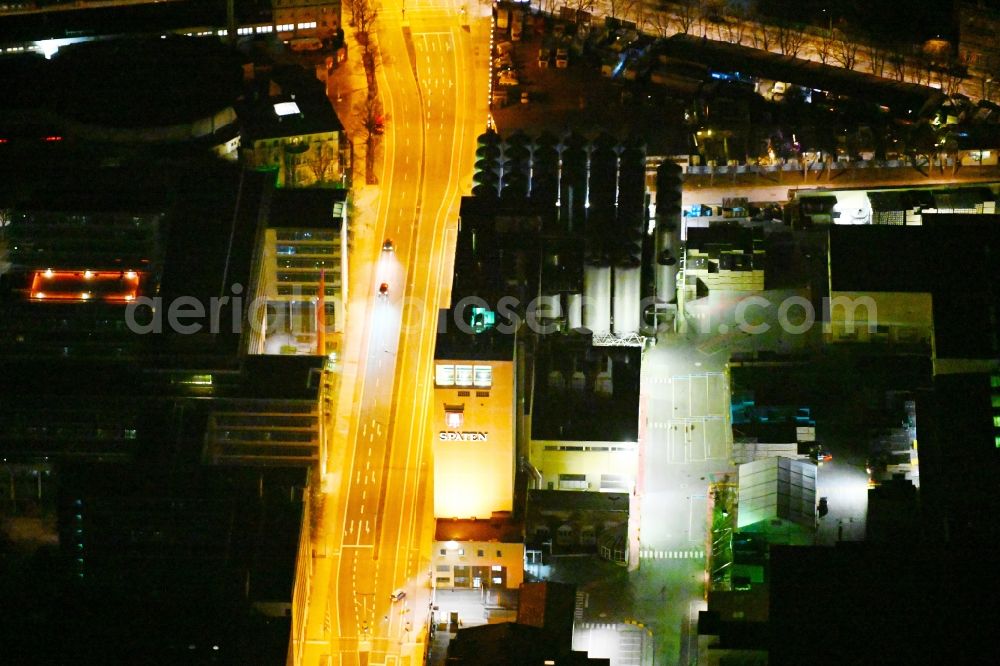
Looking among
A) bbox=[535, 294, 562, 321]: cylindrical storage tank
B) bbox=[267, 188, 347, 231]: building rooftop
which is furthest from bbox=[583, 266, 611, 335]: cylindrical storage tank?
bbox=[267, 188, 347, 231]: building rooftop

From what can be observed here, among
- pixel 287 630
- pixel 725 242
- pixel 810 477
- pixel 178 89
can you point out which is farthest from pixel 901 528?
pixel 178 89

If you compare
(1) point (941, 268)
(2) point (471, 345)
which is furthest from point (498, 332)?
(1) point (941, 268)

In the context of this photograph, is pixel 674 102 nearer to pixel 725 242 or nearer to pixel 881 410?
pixel 725 242

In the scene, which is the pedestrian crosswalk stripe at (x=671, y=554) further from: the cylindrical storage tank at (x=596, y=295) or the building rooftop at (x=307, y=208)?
the building rooftop at (x=307, y=208)

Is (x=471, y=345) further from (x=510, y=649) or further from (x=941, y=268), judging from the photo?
(x=941, y=268)

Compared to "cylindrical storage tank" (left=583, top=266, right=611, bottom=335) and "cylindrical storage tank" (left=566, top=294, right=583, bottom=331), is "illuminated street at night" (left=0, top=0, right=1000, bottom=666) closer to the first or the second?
"cylindrical storage tank" (left=566, top=294, right=583, bottom=331)

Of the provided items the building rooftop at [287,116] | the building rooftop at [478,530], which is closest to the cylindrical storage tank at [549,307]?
the building rooftop at [478,530]
